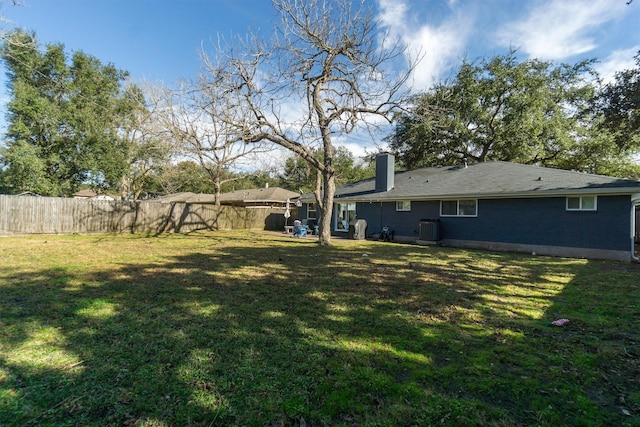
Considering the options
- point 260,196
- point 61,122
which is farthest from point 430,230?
point 61,122

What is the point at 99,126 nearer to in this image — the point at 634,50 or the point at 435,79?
the point at 435,79

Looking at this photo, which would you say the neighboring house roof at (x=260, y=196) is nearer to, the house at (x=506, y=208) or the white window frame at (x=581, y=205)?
the house at (x=506, y=208)

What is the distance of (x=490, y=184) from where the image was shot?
12875 mm

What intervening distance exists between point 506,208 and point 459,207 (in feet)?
6.09

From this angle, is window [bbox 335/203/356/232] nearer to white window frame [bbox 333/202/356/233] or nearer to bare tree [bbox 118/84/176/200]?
white window frame [bbox 333/202/356/233]

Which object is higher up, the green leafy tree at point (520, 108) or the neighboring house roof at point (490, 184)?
the green leafy tree at point (520, 108)

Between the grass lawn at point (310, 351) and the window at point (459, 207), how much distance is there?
6966 mm

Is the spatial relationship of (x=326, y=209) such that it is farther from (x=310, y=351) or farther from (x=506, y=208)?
(x=310, y=351)

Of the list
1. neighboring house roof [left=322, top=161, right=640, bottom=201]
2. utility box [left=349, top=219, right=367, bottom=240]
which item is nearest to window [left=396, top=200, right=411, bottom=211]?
neighboring house roof [left=322, top=161, right=640, bottom=201]

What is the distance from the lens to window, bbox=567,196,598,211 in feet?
33.4

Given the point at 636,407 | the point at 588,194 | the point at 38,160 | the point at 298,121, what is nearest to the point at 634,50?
the point at 588,194

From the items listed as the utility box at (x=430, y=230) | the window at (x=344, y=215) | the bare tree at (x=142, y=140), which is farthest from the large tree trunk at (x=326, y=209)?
the bare tree at (x=142, y=140)

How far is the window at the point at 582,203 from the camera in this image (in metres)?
10.2

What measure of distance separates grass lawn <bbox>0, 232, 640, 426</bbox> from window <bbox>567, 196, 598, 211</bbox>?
16.7 ft
